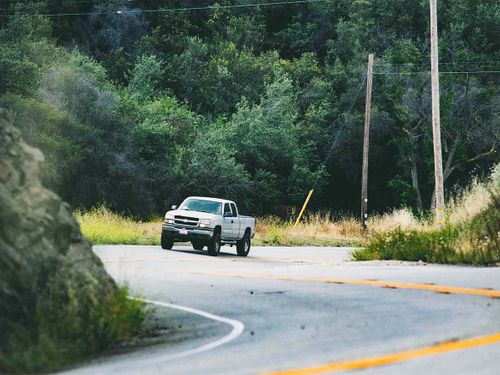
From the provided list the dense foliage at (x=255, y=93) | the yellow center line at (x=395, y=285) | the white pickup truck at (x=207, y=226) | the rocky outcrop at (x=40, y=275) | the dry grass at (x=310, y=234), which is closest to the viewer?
the rocky outcrop at (x=40, y=275)

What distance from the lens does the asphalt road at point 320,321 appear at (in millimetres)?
10211

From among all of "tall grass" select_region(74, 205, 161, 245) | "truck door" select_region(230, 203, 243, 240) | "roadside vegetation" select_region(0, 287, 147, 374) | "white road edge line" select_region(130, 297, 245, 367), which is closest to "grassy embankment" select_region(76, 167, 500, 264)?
"truck door" select_region(230, 203, 243, 240)

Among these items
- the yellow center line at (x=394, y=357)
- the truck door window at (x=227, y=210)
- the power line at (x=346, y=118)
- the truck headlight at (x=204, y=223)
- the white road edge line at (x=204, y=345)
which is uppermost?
the power line at (x=346, y=118)

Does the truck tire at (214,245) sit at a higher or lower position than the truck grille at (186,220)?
lower

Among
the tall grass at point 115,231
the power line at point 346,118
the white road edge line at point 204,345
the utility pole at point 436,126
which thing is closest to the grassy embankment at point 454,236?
the utility pole at point 436,126

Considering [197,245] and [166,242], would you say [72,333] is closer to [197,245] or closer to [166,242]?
[166,242]

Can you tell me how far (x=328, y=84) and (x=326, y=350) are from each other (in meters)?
61.1

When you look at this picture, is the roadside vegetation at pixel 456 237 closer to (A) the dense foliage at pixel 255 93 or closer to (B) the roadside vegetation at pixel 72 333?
(B) the roadside vegetation at pixel 72 333

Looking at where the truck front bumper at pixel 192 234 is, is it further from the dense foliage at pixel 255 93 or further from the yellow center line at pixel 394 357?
the dense foliage at pixel 255 93

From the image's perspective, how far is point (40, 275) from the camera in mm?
11539

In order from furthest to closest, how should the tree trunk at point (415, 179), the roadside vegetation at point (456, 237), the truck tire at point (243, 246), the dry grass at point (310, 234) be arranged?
the tree trunk at point (415, 179) → the dry grass at point (310, 234) → the truck tire at point (243, 246) → the roadside vegetation at point (456, 237)

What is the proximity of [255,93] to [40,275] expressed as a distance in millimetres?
59057

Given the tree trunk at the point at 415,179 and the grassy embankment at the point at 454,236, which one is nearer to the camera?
the grassy embankment at the point at 454,236

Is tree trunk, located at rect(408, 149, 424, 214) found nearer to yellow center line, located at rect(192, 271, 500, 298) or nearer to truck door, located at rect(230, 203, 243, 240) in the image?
truck door, located at rect(230, 203, 243, 240)
